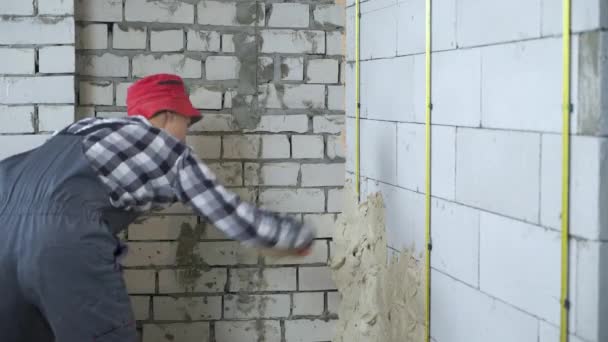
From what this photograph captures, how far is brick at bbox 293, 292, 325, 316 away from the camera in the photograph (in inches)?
160

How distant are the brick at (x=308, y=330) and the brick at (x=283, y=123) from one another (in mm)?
912

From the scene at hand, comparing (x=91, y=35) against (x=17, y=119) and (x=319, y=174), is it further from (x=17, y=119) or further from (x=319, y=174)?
(x=319, y=174)

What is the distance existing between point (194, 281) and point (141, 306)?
272 millimetres

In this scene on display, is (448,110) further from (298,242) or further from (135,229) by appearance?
(135,229)

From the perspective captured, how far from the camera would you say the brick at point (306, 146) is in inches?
159

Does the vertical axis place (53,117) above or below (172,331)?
above

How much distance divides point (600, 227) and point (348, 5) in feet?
7.31

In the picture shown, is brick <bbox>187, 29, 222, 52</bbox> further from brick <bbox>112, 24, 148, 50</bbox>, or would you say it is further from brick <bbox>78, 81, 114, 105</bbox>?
brick <bbox>78, 81, 114, 105</bbox>

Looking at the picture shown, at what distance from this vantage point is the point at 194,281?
4.00 m

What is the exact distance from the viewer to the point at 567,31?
80.0 inches

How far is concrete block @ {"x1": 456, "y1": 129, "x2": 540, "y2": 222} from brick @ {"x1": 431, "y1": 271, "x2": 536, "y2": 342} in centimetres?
27

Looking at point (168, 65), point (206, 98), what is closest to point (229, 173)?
point (206, 98)

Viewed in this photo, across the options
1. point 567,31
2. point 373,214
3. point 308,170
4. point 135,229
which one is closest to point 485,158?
point 567,31

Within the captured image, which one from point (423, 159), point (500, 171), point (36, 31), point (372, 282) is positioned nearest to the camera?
point (500, 171)
